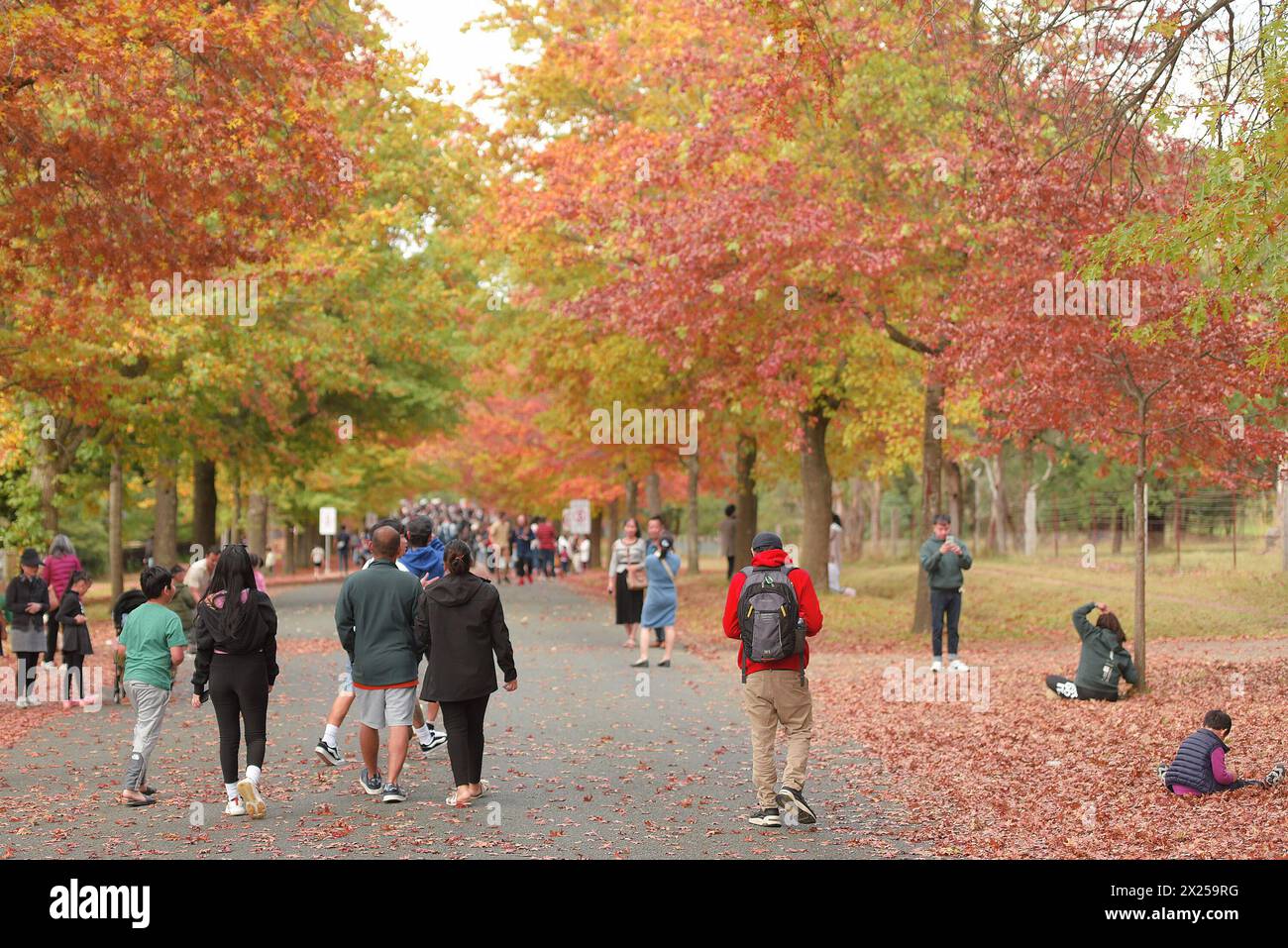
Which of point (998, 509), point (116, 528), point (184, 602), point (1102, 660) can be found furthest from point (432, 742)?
point (998, 509)

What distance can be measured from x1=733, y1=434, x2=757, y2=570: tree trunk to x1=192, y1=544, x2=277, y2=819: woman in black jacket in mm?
26607

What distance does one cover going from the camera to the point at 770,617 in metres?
9.08

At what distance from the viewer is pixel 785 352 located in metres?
21.9

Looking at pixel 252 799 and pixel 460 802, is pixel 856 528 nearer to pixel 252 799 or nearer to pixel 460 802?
pixel 460 802

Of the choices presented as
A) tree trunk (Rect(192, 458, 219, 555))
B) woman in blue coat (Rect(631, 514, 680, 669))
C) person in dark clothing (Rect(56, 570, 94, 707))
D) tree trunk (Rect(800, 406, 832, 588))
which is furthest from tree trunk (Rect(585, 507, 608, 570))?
person in dark clothing (Rect(56, 570, 94, 707))

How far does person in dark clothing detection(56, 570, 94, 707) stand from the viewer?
15359 mm

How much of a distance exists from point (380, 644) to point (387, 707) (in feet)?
1.41

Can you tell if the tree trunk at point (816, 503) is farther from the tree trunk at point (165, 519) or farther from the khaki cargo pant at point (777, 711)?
the khaki cargo pant at point (777, 711)

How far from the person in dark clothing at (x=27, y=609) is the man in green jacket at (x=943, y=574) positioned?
9829 millimetres

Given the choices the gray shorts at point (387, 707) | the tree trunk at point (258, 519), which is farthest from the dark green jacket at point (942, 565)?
the tree trunk at point (258, 519)

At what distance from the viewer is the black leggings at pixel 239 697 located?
9.38m

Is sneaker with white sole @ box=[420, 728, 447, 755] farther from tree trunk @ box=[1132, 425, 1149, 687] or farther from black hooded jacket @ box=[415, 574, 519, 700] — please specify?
tree trunk @ box=[1132, 425, 1149, 687]

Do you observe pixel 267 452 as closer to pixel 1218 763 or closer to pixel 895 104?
pixel 895 104

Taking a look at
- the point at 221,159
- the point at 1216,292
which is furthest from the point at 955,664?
the point at 221,159
